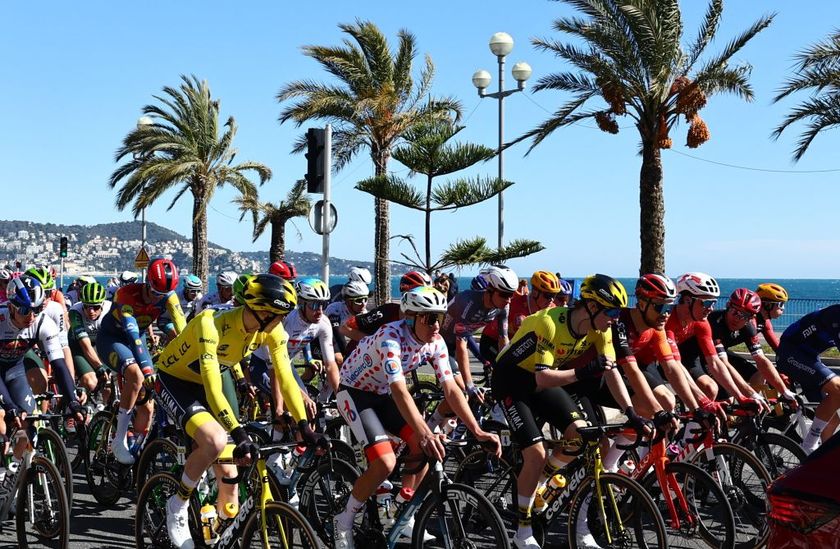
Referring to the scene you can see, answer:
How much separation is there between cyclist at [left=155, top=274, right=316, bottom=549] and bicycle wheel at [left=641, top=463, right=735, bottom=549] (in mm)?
2418

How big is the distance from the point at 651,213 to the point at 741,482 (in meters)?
14.4

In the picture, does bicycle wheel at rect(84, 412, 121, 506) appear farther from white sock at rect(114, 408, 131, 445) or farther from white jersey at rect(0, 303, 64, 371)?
white jersey at rect(0, 303, 64, 371)

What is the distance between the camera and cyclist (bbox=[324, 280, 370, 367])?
10.3 metres

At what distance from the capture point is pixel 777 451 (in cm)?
719

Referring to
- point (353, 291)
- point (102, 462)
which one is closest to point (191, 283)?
point (353, 291)

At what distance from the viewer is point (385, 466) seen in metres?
5.85

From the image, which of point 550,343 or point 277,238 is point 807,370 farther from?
point 277,238

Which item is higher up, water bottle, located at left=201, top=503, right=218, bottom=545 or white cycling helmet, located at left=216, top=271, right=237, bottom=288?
white cycling helmet, located at left=216, top=271, right=237, bottom=288

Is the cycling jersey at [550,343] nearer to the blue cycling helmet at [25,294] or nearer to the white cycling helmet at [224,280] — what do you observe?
the blue cycling helmet at [25,294]

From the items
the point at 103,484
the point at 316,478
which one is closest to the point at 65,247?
the point at 103,484

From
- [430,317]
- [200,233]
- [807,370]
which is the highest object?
[200,233]

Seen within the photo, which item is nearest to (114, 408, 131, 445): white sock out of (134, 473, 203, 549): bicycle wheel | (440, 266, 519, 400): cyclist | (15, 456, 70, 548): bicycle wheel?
(15, 456, 70, 548): bicycle wheel

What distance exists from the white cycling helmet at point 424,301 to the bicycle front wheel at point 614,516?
1.44 m

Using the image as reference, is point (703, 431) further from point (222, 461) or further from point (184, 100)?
point (184, 100)
